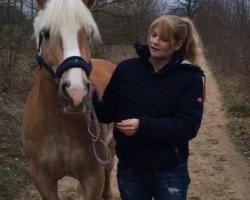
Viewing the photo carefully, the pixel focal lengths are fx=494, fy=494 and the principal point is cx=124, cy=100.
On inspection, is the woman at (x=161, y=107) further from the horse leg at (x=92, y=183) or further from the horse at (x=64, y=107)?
the horse leg at (x=92, y=183)

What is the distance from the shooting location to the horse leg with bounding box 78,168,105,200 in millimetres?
3496

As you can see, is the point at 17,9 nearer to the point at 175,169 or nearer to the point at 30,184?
the point at 30,184

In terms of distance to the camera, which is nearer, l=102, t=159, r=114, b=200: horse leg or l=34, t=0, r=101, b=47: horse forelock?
l=34, t=0, r=101, b=47: horse forelock

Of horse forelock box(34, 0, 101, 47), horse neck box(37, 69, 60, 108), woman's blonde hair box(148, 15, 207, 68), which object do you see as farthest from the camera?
horse neck box(37, 69, 60, 108)

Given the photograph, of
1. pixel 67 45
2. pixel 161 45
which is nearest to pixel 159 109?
pixel 161 45

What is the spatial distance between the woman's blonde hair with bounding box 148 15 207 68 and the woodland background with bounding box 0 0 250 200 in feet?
3.52

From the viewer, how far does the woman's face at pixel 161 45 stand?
2.77 meters

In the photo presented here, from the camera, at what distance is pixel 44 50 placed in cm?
299

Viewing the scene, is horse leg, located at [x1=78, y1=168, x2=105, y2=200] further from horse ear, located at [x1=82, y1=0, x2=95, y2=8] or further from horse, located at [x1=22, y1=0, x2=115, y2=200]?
horse ear, located at [x1=82, y1=0, x2=95, y2=8]

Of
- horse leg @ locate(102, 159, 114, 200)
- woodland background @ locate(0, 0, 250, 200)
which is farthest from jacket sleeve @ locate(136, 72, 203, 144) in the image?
horse leg @ locate(102, 159, 114, 200)

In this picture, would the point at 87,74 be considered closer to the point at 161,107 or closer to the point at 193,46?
the point at 161,107

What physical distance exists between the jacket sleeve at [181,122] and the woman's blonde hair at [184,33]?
0.17 m

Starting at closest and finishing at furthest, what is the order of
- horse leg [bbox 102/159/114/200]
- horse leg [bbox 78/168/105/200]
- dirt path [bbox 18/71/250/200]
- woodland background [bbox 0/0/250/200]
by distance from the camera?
horse leg [bbox 78/168/105/200], horse leg [bbox 102/159/114/200], dirt path [bbox 18/71/250/200], woodland background [bbox 0/0/250/200]

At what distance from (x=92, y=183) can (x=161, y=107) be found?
1.01 metres
